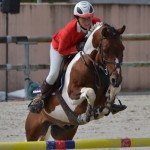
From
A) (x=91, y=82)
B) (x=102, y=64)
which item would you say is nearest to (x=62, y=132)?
(x=91, y=82)

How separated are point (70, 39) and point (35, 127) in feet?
5.02

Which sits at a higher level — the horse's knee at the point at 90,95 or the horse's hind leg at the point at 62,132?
the horse's knee at the point at 90,95

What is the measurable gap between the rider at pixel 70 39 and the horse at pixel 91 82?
0.10 meters

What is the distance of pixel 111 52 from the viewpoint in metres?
8.22

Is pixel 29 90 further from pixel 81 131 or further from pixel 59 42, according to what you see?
pixel 59 42

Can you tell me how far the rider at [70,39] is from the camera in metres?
8.72

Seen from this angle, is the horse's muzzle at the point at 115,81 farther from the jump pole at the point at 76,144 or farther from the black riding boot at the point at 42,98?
the black riding boot at the point at 42,98

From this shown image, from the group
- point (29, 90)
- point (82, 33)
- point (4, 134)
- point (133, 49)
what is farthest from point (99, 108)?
point (133, 49)

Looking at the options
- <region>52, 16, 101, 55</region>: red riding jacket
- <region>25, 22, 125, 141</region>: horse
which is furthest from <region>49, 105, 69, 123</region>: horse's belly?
<region>52, 16, 101, 55</region>: red riding jacket

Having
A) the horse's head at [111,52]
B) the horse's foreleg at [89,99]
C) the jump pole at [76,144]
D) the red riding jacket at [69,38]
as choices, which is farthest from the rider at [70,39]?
the jump pole at [76,144]

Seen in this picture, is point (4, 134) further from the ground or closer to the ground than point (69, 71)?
closer to the ground

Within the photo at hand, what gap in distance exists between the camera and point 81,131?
11789 mm

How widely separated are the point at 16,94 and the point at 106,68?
1007cm

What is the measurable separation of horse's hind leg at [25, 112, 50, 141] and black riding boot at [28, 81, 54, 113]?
1.09ft
